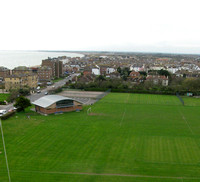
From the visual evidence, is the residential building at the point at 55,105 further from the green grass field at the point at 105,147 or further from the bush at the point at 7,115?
the bush at the point at 7,115

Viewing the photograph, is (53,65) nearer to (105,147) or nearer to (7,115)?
(7,115)

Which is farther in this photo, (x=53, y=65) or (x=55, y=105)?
(x=53, y=65)

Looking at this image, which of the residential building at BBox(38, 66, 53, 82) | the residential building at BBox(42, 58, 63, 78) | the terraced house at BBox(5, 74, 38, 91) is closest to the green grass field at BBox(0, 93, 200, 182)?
the terraced house at BBox(5, 74, 38, 91)

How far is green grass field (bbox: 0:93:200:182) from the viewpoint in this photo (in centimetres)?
1536

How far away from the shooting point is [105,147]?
775 inches

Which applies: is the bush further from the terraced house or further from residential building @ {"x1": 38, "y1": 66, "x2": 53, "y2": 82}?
residential building @ {"x1": 38, "y1": 66, "x2": 53, "y2": 82}

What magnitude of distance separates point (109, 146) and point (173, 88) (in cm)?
3424

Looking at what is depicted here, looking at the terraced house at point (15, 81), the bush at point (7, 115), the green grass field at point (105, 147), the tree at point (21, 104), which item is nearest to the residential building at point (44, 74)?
the terraced house at point (15, 81)

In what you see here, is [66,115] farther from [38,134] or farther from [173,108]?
[173,108]

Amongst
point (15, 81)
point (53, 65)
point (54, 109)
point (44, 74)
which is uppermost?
point (53, 65)

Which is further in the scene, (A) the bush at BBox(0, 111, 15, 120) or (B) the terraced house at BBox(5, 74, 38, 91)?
(B) the terraced house at BBox(5, 74, 38, 91)

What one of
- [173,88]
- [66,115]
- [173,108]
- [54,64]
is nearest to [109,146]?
[66,115]

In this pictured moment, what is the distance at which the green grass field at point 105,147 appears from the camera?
15359mm

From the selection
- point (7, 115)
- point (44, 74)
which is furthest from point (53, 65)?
point (7, 115)
